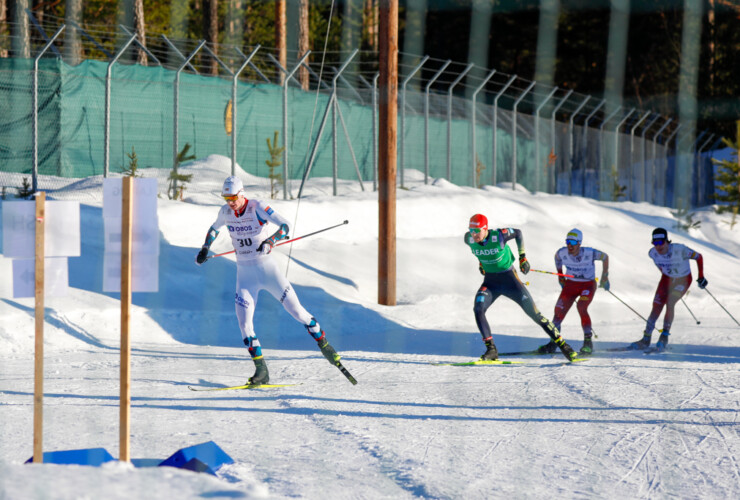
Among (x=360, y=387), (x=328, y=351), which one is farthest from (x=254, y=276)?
(x=360, y=387)

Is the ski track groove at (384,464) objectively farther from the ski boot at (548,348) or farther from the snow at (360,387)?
the ski boot at (548,348)

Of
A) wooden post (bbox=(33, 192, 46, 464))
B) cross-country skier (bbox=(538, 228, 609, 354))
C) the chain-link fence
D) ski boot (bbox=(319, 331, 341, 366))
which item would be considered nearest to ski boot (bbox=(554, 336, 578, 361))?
cross-country skier (bbox=(538, 228, 609, 354))

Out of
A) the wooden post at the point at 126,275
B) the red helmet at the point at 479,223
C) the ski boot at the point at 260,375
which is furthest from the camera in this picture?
the red helmet at the point at 479,223

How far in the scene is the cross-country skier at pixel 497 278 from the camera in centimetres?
1005

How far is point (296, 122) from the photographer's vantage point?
2220 cm

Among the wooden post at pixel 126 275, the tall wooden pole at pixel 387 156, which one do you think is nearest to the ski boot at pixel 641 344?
the tall wooden pole at pixel 387 156

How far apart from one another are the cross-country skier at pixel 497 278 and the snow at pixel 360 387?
0.51m

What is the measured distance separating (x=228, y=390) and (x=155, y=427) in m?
1.66

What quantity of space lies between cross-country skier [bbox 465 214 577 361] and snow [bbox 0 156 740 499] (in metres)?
0.51

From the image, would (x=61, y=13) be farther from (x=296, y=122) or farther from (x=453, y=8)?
(x=453, y=8)

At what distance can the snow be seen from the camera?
5246mm

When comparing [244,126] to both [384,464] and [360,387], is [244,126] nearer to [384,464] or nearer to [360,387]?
[360,387]

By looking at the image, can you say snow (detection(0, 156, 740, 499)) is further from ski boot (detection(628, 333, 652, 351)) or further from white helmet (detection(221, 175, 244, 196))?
white helmet (detection(221, 175, 244, 196))

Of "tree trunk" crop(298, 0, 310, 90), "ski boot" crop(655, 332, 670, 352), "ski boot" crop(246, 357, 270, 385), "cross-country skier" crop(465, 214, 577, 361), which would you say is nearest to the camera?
"ski boot" crop(246, 357, 270, 385)
